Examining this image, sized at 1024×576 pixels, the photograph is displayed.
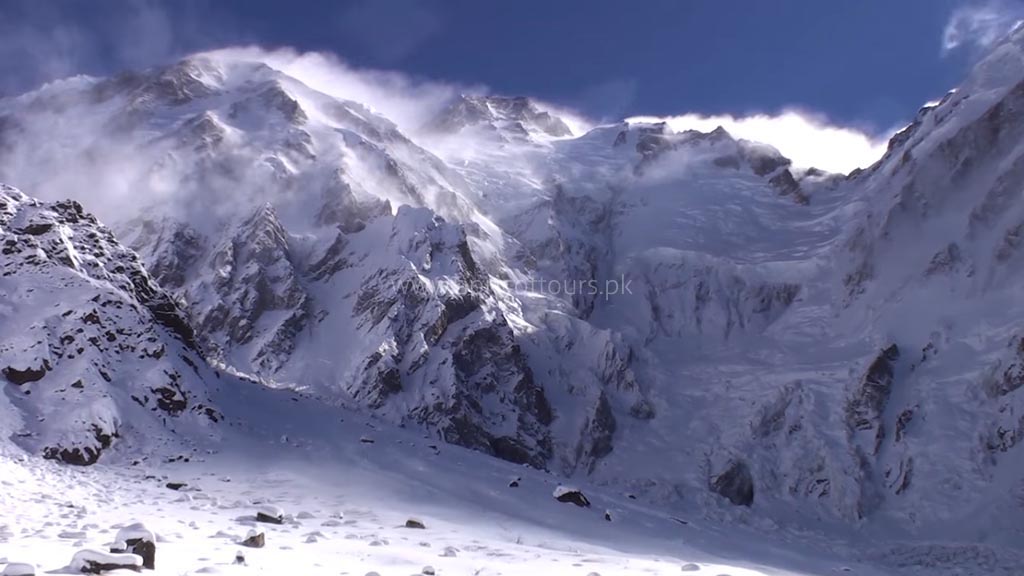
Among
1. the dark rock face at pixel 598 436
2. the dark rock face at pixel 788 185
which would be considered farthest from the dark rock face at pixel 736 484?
the dark rock face at pixel 788 185

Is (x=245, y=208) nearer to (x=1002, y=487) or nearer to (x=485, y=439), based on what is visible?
(x=485, y=439)

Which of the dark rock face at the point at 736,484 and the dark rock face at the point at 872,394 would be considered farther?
the dark rock face at the point at 872,394

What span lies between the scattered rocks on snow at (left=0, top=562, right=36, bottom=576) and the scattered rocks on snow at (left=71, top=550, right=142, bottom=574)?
2.69ft

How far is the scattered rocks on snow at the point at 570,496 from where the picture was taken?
42.4m

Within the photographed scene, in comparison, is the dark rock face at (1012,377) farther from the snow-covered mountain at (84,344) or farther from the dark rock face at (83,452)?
the dark rock face at (83,452)

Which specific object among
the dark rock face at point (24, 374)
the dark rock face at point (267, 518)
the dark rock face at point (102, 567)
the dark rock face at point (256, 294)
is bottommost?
the dark rock face at point (102, 567)

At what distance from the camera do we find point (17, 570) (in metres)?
13.4

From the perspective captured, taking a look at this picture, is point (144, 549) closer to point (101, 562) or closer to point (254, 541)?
point (101, 562)

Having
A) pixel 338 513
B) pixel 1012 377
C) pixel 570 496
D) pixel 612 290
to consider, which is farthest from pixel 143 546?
pixel 612 290

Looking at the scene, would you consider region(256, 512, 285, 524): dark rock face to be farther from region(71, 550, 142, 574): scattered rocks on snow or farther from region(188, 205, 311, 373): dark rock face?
region(188, 205, 311, 373): dark rock face

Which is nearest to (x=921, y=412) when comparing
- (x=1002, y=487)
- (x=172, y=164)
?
→ (x=1002, y=487)

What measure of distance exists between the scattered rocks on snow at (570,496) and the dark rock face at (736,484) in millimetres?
56617

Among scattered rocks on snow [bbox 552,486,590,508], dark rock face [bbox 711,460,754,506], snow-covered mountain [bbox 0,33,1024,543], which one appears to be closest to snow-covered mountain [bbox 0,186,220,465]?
scattered rocks on snow [bbox 552,486,590,508]

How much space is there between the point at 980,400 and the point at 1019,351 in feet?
20.3
